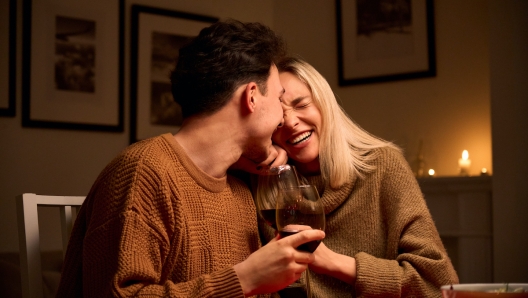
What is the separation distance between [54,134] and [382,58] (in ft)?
7.31

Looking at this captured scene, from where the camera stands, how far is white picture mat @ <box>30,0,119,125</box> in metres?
3.81

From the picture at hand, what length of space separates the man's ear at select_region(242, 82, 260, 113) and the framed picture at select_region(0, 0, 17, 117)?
2.53m

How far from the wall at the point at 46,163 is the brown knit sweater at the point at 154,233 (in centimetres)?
238

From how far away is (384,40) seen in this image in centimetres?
421

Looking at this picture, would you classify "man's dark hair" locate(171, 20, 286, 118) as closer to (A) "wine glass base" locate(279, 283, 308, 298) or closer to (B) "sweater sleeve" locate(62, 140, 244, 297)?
(B) "sweater sleeve" locate(62, 140, 244, 297)

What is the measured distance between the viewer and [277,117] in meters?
1.73

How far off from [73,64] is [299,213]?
296cm

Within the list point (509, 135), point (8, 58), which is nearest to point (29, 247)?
point (8, 58)

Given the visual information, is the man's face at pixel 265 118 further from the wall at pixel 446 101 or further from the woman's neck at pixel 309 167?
the wall at pixel 446 101

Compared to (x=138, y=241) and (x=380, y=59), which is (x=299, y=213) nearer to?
(x=138, y=241)

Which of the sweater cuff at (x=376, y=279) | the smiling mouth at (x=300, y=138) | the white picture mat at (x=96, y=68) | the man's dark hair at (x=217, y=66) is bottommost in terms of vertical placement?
the sweater cuff at (x=376, y=279)

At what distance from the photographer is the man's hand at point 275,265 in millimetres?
1328

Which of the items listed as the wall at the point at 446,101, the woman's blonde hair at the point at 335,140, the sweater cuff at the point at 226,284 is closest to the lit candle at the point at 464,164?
the wall at the point at 446,101

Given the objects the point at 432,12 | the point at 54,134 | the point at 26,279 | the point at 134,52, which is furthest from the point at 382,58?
the point at 26,279
